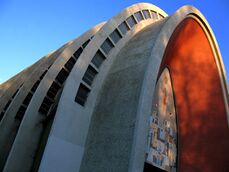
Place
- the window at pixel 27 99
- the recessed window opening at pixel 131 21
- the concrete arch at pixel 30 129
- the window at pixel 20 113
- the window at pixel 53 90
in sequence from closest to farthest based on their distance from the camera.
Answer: the concrete arch at pixel 30 129, the window at pixel 53 90, the window at pixel 20 113, the window at pixel 27 99, the recessed window opening at pixel 131 21

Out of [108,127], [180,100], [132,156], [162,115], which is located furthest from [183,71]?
[132,156]

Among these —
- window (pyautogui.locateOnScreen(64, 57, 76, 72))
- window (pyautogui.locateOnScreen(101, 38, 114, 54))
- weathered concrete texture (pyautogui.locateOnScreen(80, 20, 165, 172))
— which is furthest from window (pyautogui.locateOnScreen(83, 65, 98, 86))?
window (pyautogui.locateOnScreen(64, 57, 76, 72))

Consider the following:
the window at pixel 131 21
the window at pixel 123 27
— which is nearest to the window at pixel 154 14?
the window at pixel 131 21

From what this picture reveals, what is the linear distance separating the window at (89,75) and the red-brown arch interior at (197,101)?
4103 mm

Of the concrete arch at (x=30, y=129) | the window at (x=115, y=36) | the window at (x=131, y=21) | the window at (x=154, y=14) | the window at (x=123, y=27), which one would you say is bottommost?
the concrete arch at (x=30, y=129)

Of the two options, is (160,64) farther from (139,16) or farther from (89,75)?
(139,16)

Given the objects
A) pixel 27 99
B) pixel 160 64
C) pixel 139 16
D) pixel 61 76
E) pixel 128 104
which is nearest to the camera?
pixel 128 104

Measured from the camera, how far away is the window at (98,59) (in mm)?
11391

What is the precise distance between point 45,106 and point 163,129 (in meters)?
6.32

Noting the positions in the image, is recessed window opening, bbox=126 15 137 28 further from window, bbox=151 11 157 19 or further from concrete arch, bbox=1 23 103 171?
concrete arch, bbox=1 23 103 171

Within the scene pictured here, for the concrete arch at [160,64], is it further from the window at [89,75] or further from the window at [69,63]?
the window at [69,63]

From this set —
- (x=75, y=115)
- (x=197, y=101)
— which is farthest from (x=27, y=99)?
(x=197, y=101)

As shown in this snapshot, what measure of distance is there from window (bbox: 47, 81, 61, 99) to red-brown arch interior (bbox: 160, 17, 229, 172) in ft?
19.4

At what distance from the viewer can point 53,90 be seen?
39.1 ft
